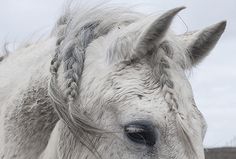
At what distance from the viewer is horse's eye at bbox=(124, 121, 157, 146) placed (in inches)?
120

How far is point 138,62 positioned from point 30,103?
3.20 ft

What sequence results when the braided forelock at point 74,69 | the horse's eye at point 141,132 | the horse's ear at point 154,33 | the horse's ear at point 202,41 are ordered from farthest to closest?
the horse's ear at point 202,41 < the braided forelock at point 74,69 < the horse's ear at point 154,33 < the horse's eye at point 141,132

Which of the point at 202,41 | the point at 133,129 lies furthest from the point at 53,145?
the point at 202,41

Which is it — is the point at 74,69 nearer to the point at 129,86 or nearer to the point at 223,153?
the point at 129,86

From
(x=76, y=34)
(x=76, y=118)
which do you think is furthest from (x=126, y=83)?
(x=76, y=34)

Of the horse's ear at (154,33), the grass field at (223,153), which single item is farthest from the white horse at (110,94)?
the grass field at (223,153)

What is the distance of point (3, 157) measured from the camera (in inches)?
152

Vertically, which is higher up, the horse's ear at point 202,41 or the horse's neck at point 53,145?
the horse's ear at point 202,41

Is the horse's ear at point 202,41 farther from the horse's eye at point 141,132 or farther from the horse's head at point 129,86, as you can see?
the horse's eye at point 141,132

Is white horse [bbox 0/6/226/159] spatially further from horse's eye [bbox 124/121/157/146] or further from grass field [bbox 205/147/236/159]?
grass field [bbox 205/147/236/159]

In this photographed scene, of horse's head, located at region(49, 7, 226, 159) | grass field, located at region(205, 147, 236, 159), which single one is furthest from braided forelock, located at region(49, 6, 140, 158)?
grass field, located at region(205, 147, 236, 159)

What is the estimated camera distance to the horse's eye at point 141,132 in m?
3.04

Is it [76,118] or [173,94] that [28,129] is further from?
[173,94]

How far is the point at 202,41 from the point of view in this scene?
3609mm
